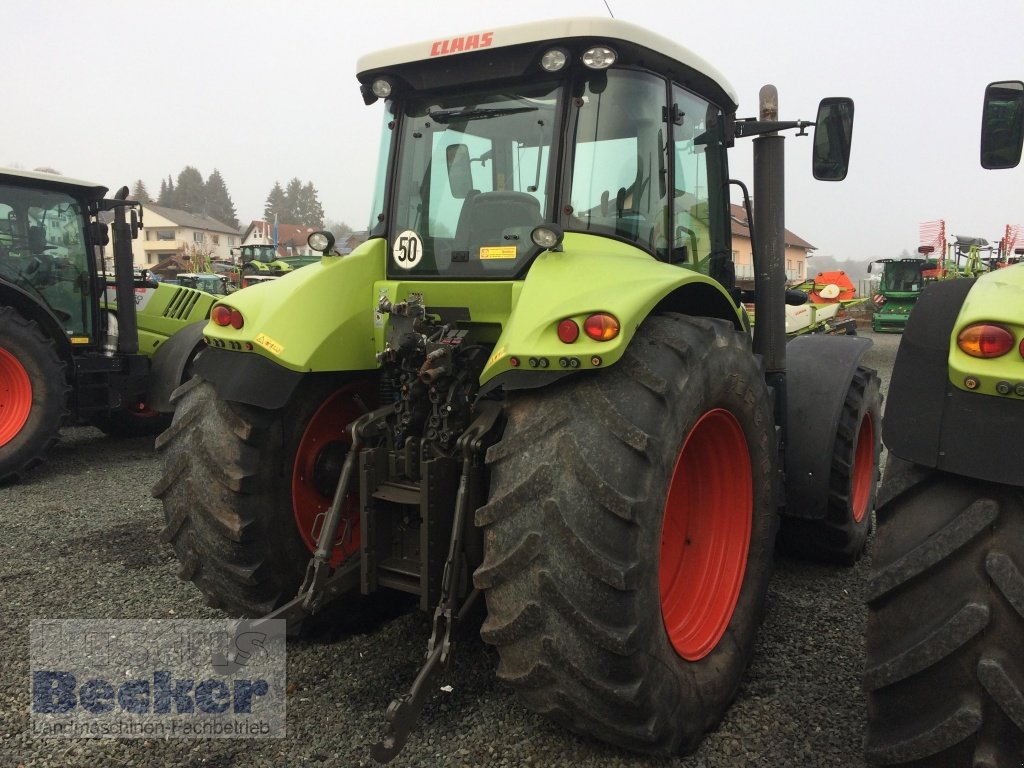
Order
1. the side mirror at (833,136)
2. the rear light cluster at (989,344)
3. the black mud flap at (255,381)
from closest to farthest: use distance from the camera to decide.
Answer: the rear light cluster at (989,344) < the black mud flap at (255,381) < the side mirror at (833,136)

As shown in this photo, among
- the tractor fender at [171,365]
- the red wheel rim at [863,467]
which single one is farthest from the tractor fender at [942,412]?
the tractor fender at [171,365]

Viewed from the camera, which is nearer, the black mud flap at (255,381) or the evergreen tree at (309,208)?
the black mud flap at (255,381)

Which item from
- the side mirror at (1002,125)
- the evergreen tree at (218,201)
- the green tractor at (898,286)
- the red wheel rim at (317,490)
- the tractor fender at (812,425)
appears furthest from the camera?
the evergreen tree at (218,201)

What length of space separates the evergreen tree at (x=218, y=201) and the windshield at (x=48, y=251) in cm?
9479

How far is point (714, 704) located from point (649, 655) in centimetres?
52

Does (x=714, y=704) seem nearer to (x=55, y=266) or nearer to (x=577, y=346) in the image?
(x=577, y=346)

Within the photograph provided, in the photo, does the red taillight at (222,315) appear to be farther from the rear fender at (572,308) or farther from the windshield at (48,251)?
the windshield at (48,251)

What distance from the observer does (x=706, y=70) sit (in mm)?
3434

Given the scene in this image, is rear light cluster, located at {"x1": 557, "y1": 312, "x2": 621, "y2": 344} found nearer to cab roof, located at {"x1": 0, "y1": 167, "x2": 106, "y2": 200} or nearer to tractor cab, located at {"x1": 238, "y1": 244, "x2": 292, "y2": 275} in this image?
cab roof, located at {"x1": 0, "y1": 167, "x2": 106, "y2": 200}

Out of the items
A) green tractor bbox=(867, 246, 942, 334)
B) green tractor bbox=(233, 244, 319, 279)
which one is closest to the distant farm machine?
green tractor bbox=(867, 246, 942, 334)

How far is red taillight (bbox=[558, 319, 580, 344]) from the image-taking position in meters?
2.31

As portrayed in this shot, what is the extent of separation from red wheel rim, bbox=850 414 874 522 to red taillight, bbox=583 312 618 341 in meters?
2.81

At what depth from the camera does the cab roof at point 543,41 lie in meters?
2.79

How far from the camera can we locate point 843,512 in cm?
405
